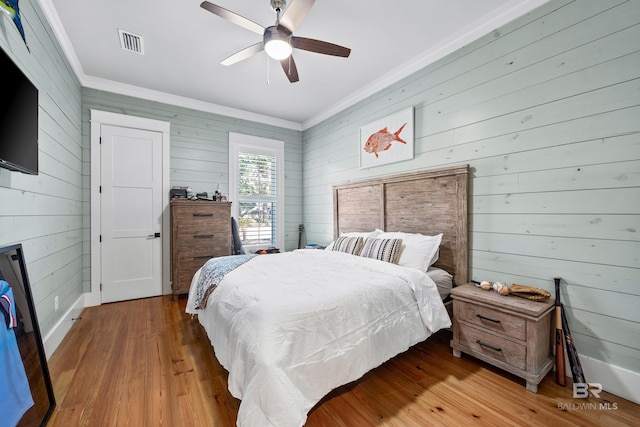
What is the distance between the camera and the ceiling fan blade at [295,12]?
1771 mm

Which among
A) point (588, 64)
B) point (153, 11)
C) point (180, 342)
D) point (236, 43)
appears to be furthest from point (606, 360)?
point (153, 11)

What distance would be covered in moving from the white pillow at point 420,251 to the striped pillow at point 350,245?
478 millimetres

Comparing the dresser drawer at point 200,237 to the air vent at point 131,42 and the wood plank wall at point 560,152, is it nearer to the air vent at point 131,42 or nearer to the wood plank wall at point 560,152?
the air vent at point 131,42

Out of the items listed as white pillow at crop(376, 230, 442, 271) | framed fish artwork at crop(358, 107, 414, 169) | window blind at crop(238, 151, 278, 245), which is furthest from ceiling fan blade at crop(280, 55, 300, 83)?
window blind at crop(238, 151, 278, 245)

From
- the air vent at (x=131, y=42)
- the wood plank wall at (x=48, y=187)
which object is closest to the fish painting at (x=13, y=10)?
the wood plank wall at (x=48, y=187)

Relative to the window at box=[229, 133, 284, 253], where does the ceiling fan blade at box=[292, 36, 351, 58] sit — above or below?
above

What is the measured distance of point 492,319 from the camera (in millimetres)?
1954

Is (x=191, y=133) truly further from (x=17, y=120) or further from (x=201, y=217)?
(x=17, y=120)

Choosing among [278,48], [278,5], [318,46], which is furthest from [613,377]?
[278,5]

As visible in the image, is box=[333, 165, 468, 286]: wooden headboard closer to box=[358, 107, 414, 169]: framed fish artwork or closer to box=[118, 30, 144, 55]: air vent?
box=[358, 107, 414, 169]: framed fish artwork

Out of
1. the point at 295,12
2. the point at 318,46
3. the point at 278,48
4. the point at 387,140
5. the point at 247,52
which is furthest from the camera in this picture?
the point at 387,140

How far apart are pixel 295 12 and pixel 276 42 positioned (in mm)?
257

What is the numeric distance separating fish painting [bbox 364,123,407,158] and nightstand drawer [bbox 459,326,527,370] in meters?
2.09

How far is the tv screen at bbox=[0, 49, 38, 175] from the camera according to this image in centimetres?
142
